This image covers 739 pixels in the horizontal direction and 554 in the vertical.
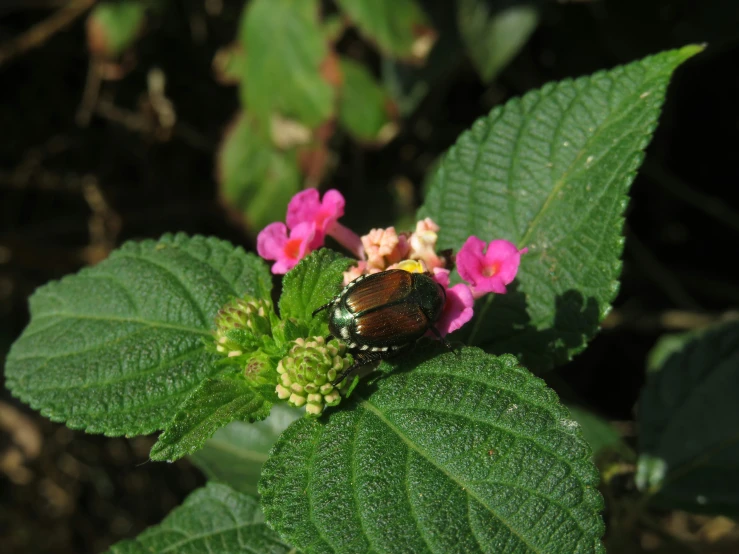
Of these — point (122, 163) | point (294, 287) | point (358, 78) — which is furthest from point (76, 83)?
point (294, 287)

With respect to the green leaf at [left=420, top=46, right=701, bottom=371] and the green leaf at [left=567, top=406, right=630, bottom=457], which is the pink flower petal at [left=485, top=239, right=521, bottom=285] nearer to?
the green leaf at [left=420, top=46, right=701, bottom=371]

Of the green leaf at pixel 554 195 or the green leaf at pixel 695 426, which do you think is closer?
the green leaf at pixel 554 195

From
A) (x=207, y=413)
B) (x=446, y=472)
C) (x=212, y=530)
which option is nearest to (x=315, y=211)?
(x=207, y=413)

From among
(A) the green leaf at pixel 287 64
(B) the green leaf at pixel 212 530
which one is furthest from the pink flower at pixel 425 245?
(A) the green leaf at pixel 287 64

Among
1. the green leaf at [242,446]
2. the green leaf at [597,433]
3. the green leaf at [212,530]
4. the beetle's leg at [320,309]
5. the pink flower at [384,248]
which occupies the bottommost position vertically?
the green leaf at [597,433]

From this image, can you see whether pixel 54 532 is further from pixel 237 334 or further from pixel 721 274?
pixel 721 274

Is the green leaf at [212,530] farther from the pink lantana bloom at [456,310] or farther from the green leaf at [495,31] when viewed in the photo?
the green leaf at [495,31]
